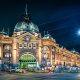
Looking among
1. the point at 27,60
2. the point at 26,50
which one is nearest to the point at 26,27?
the point at 26,50

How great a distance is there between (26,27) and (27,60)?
24.6m

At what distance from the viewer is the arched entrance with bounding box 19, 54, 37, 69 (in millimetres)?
124312

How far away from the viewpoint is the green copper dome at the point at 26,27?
14393 cm

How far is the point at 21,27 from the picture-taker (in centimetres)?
14450

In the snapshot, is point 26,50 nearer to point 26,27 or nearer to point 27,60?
point 27,60

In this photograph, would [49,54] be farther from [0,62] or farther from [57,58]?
[0,62]

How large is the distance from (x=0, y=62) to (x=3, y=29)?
3451 centimetres

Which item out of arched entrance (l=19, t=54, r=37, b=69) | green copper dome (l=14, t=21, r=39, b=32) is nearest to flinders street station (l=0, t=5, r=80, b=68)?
arched entrance (l=19, t=54, r=37, b=69)

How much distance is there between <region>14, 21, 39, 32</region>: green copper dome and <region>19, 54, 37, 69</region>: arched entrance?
19.9m

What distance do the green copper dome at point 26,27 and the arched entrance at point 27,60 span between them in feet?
65.3

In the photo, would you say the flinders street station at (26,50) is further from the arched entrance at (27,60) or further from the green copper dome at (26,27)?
the green copper dome at (26,27)

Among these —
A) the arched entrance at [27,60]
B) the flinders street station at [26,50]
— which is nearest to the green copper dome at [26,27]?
the flinders street station at [26,50]

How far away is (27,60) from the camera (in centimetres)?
12500

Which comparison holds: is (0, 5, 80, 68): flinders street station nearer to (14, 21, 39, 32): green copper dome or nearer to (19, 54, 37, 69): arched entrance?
(19, 54, 37, 69): arched entrance
